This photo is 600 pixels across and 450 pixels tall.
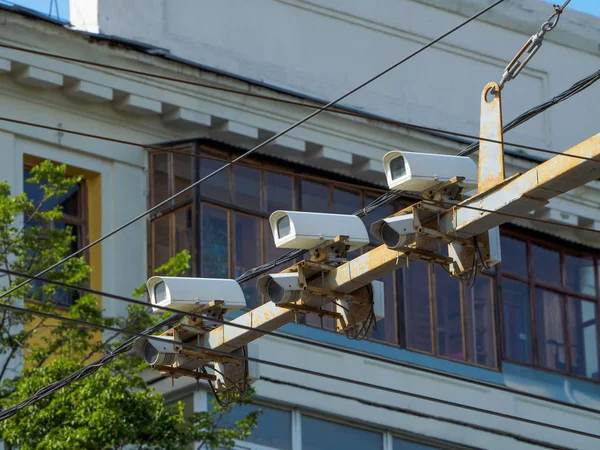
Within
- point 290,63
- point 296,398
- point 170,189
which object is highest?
point 290,63

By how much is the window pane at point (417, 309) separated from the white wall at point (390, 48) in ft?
7.82

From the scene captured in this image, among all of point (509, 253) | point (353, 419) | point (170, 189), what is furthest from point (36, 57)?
point (509, 253)

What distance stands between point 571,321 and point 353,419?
508cm

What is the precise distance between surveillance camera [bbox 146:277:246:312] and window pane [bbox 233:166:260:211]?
10.2 m

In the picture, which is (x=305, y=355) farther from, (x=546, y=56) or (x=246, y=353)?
(x=246, y=353)

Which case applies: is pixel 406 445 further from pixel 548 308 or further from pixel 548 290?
pixel 548 290

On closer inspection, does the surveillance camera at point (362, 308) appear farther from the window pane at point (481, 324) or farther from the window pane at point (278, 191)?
the window pane at point (481, 324)

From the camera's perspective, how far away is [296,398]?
84.8 feet

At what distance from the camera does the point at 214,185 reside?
26.0m

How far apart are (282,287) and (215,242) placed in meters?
10.4

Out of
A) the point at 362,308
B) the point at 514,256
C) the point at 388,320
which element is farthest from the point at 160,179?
the point at 362,308

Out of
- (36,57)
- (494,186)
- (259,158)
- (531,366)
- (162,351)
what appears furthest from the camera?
(531,366)

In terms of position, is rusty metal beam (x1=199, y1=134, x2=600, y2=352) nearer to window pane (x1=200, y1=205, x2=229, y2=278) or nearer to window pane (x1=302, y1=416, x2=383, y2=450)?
window pane (x1=200, y1=205, x2=229, y2=278)

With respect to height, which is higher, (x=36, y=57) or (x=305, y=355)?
(x=36, y=57)
